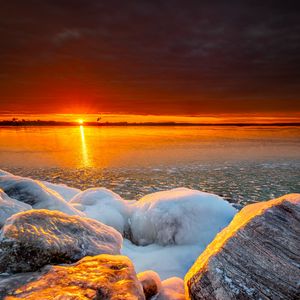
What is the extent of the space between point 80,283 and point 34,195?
4.40 meters

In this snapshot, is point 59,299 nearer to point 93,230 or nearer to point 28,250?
point 28,250

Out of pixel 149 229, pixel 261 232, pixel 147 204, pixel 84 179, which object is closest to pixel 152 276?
pixel 261 232

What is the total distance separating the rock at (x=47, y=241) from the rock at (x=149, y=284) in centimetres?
65

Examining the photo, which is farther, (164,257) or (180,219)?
(180,219)

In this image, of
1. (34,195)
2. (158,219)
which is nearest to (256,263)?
(158,219)

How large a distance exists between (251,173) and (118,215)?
11463 mm

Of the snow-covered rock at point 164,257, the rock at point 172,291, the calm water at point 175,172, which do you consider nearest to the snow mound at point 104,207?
the snow-covered rock at point 164,257

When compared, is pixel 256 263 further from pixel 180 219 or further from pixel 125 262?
pixel 180 219

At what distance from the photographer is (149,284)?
4191mm

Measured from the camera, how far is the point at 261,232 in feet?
12.7

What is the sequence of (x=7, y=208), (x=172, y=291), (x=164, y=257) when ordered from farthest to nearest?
(x=164, y=257) → (x=7, y=208) → (x=172, y=291)

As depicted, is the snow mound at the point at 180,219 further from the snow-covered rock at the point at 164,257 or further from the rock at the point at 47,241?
the rock at the point at 47,241

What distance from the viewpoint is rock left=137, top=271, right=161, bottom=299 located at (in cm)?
413

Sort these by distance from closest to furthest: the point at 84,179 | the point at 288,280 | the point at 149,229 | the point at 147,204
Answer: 1. the point at 288,280
2. the point at 149,229
3. the point at 147,204
4. the point at 84,179
